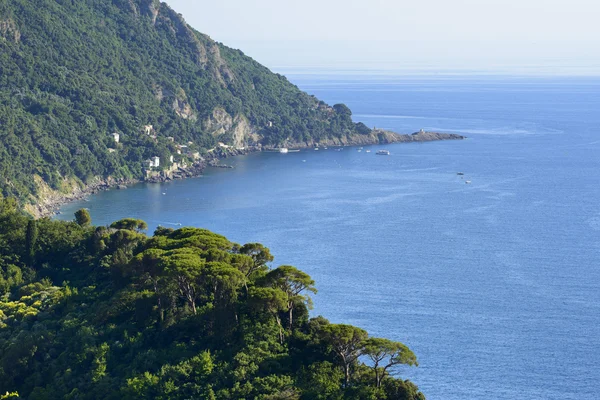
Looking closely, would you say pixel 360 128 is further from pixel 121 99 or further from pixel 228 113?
pixel 121 99

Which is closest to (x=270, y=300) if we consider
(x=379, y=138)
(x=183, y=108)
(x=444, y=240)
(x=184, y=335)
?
(x=184, y=335)

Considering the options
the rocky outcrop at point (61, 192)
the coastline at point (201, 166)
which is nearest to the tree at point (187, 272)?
the coastline at point (201, 166)

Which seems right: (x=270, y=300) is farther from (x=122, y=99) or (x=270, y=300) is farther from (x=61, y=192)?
(x=122, y=99)

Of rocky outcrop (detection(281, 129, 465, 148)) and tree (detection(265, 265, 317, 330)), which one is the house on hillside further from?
tree (detection(265, 265, 317, 330))

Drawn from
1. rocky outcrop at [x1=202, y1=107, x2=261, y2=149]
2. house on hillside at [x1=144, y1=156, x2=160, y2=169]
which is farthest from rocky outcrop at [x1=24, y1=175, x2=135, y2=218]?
rocky outcrop at [x1=202, y1=107, x2=261, y2=149]

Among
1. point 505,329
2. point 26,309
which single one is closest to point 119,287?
point 26,309

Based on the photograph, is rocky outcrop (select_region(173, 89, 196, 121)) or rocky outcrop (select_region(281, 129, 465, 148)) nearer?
rocky outcrop (select_region(173, 89, 196, 121))
